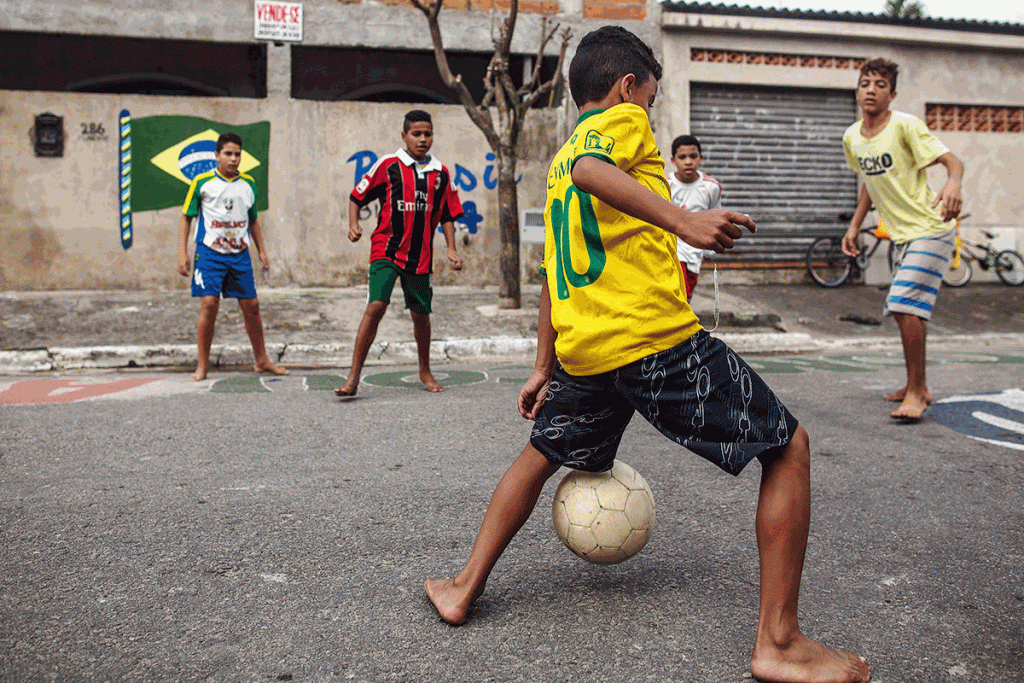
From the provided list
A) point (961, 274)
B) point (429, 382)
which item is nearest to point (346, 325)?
point (429, 382)

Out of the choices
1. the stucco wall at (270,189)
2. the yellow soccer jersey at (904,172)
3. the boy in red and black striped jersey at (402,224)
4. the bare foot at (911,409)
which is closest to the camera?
the bare foot at (911,409)

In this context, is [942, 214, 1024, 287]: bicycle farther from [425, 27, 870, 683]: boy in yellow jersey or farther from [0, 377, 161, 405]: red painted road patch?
[425, 27, 870, 683]: boy in yellow jersey

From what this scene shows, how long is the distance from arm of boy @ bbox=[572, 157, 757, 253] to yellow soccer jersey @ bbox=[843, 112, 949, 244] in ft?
11.6

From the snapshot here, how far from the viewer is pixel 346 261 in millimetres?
11633

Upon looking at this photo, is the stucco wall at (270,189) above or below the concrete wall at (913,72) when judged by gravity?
below

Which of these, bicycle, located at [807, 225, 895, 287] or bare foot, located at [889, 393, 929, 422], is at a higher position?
bicycle, located at [807, 225, 895, 287]

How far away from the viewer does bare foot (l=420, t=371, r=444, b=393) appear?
19.3 feet

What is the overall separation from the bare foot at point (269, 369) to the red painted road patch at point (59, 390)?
77 centimetres

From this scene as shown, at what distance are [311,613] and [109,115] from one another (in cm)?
1061

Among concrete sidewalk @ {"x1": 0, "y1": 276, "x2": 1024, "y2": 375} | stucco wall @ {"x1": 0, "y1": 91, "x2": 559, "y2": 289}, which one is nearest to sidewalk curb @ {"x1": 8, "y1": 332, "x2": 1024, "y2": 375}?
concrete sidewalk @ {"x1": 0, "y1": 276, "x2": 1024, "y2": 375}

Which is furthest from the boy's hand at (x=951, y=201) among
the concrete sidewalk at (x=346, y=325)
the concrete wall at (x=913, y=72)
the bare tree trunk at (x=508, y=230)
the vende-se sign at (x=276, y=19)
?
the vende-se sign at (x=276, y=19)

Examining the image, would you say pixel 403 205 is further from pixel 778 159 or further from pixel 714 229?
pixel 778 159

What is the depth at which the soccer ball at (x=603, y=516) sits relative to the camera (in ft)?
7.50

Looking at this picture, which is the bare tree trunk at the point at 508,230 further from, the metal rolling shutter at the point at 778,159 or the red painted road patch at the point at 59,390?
the metal rolling shutter at the point at 778,159
